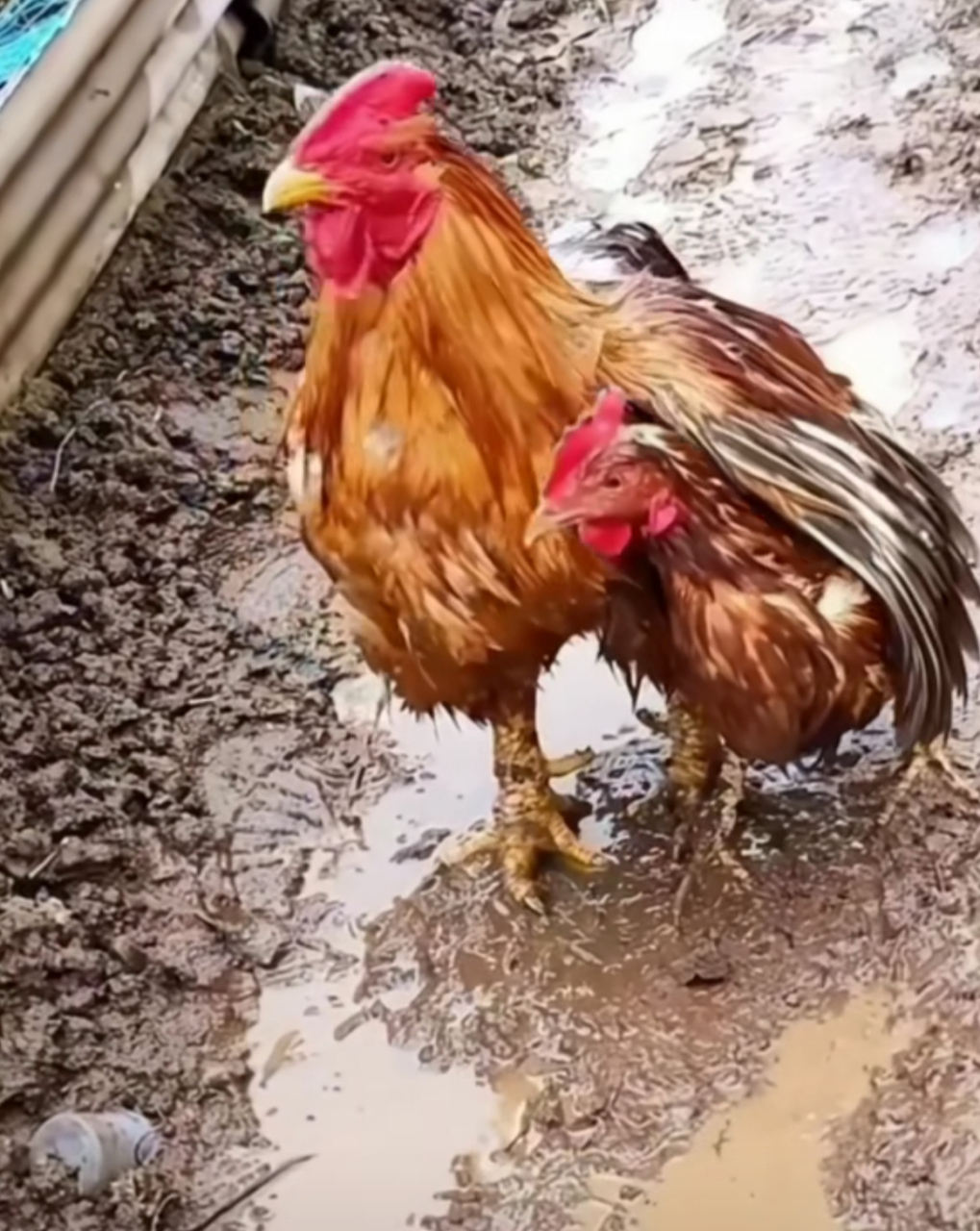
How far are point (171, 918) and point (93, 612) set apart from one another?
0.35m

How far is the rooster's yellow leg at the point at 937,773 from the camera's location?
63.1 inches

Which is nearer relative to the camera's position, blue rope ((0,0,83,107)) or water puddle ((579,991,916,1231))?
water puddle ((579,991,916,1231))

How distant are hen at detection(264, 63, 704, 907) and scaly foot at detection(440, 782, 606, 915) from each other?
153 mm

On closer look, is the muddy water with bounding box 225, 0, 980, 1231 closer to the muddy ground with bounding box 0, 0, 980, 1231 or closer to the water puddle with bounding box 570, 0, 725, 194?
the muddy ground with bounding box 0, 0, 980, 1231

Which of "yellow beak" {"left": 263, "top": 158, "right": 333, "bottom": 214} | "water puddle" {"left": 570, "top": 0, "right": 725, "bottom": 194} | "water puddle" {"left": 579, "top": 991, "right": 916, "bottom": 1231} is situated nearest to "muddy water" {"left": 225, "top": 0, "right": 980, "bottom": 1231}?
"water puddle" {"left": 579, "top": 991, "right": 916, "bottom": 1231}

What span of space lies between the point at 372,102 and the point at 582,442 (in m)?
0.24

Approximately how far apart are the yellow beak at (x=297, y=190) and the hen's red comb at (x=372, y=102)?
0.02 m

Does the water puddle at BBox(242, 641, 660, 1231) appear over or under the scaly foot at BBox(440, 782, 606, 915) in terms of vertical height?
under

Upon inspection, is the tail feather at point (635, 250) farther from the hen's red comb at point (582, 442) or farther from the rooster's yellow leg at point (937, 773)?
the rooster's yellow leg at point (937, 773)

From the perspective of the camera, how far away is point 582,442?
133cm

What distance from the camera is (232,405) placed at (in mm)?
2125

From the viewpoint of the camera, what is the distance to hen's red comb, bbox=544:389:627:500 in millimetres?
1331

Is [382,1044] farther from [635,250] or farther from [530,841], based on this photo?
[635,250]

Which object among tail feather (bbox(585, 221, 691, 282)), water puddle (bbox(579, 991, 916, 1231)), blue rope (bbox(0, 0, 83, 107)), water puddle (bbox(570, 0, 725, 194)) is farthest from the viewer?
water puddle (bbox(570, 0, 725, 194))
